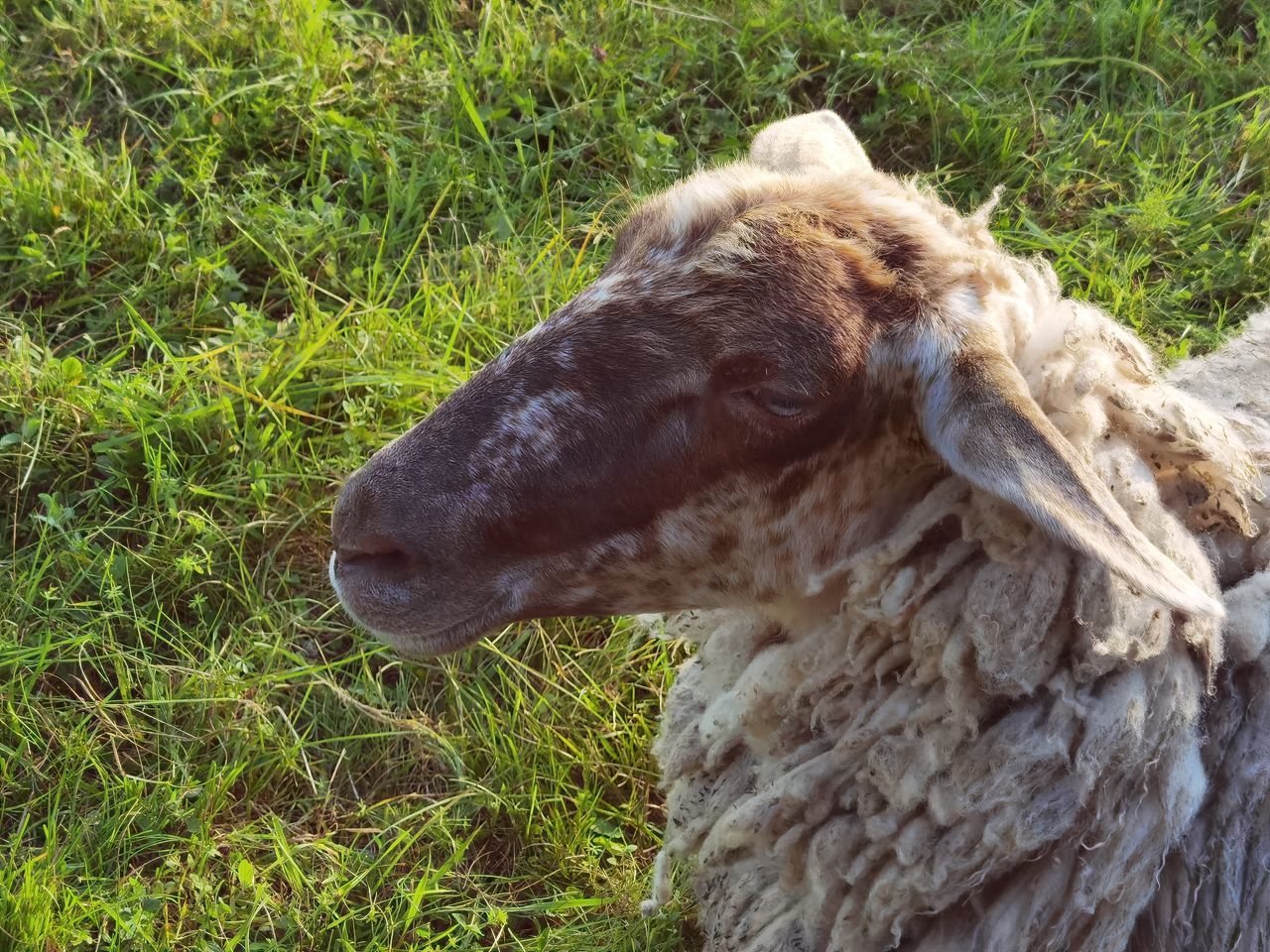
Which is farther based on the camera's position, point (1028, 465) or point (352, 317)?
point (352, 317)

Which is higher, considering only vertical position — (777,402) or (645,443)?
(777,402)

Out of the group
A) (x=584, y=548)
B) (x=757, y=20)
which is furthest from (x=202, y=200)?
(x=584, y=548)

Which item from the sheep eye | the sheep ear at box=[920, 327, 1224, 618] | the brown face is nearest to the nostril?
the brown face

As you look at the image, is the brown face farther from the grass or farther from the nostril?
the grass

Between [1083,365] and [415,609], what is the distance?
1431 mm

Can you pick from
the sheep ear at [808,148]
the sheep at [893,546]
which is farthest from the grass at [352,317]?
the sheep ear at [808,148]

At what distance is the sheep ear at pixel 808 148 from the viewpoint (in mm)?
2744

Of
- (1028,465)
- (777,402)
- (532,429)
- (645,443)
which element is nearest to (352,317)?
(532,429)

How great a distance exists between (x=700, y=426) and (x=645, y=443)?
0.11 meters

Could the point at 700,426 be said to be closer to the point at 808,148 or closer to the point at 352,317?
the point at 808,148

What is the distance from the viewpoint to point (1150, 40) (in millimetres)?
4832

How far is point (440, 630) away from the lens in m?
2.34

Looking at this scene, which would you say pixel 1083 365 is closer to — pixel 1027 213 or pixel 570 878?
pixel 570 878

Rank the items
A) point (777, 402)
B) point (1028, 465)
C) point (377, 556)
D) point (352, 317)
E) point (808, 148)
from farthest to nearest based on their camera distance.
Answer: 1. point (352, 317)
2. point (808, 148)
3. point (377, 556)
4. point (777, 402)
5. point (1028, 465)
